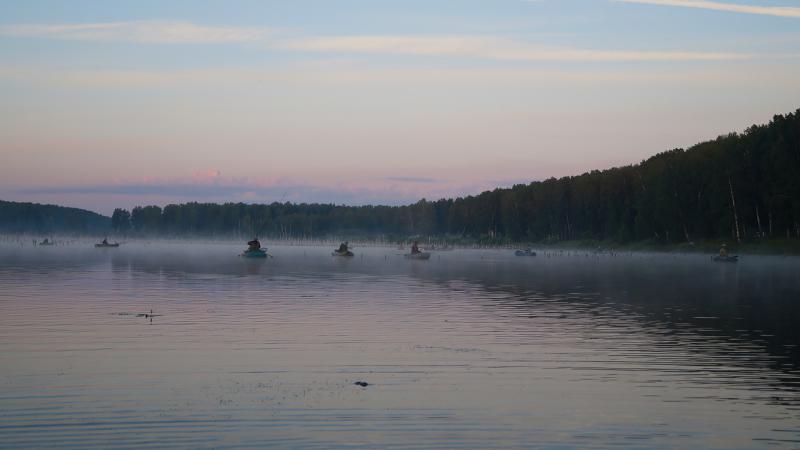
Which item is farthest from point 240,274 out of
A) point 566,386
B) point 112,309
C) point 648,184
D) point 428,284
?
point 648,184

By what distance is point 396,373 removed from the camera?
91.5 ft

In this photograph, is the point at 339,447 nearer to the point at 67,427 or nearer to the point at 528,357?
the point at 67,427

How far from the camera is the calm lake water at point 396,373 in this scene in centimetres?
2025

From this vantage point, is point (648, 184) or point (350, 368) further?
point (648, 184)

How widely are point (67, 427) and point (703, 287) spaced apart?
198 feet

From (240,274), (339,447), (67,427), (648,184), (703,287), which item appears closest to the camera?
(339,447)

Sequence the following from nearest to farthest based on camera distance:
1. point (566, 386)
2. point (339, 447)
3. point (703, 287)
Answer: point (339, 447), point (566, 386), point (703, 287)

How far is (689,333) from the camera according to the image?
38.7 meters

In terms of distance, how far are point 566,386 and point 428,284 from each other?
48696 mm

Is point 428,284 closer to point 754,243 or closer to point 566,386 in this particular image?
point 566,386

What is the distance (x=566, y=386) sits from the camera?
2592cm

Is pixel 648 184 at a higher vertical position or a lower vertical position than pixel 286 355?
higher

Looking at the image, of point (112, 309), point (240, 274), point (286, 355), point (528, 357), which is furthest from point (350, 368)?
point (240, 274)

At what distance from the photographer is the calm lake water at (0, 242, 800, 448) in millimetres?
20250
